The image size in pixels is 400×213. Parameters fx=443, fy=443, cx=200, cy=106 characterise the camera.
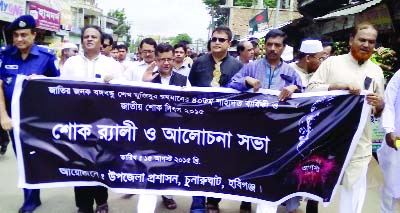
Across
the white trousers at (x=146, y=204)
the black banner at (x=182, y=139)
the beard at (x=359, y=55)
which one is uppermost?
the beard at (x=359, y=55)

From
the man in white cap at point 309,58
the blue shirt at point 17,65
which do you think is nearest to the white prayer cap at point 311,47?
the man in white cap at point 309,58

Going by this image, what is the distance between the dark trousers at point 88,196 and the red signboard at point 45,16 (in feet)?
56.4

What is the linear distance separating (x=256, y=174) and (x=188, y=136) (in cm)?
66

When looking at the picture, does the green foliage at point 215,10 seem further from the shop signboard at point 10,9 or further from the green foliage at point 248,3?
the shop signboard at point 10,9

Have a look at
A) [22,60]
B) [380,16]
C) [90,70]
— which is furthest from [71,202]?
[380,16]

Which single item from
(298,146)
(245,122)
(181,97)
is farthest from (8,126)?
(298,146)

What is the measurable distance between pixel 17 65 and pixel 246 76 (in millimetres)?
2151

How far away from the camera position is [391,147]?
3.69m

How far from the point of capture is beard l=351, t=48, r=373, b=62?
3.70m

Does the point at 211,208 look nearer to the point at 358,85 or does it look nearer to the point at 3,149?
the point at 358,85

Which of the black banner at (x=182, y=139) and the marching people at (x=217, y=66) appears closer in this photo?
the black banner at (x=182, y=139)

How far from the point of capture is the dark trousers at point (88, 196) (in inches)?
164

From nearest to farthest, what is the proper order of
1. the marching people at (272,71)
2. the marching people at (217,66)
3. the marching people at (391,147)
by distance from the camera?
1. the marching people at (391,147)
2. the marching people at (272,71)
3. the marching people at (217,66)

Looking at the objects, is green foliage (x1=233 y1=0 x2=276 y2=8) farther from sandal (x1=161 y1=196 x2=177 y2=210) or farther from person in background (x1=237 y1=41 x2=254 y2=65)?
sandal (x1=161 y1=196 x2=177 y2=210)
